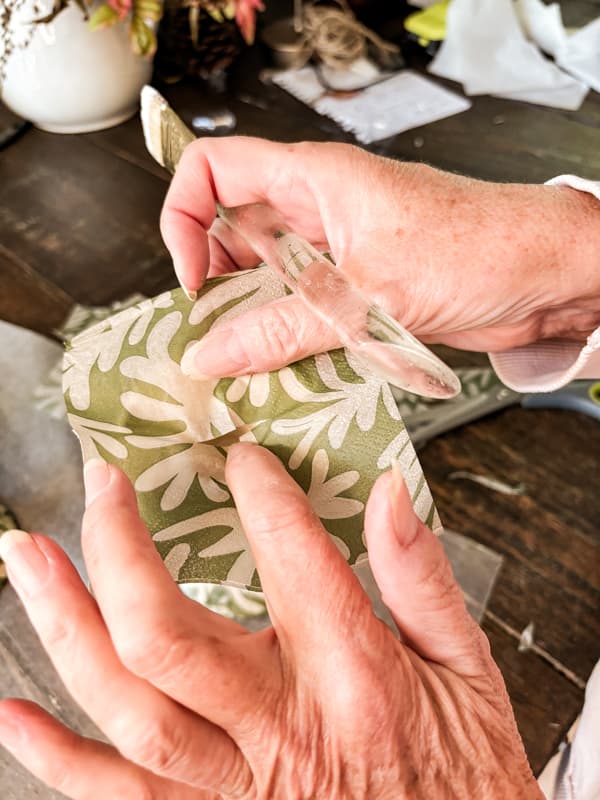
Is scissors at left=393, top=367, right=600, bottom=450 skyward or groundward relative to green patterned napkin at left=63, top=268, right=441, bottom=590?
groundward

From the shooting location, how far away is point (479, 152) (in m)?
0.89

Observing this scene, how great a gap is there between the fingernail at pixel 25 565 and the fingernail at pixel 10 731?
0.18ft

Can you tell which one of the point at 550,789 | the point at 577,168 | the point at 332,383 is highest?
the point at 332,383

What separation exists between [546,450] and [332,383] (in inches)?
10.7

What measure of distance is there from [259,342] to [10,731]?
8.7 inches

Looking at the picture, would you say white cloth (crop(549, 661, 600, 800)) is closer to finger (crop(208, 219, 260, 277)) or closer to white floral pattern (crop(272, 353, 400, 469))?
white floral pattern (crop(272, 353, 400, 469))

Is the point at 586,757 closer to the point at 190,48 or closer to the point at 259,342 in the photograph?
the point at 259,342

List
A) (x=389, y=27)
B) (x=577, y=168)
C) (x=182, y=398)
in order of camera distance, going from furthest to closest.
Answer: (x=389, y=27), (x=577, y=168), (x=182, y=398)

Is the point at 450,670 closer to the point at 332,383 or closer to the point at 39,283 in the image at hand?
the point at 332,383

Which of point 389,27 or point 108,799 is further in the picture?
point 389,27

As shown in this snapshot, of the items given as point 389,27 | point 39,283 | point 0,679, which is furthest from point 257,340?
point 389,27

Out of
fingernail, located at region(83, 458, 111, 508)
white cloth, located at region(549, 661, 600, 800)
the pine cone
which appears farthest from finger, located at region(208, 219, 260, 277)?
the pine cone

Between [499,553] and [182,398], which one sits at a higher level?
[182,398]

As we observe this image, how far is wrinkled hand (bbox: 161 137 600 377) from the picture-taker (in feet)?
1.43
